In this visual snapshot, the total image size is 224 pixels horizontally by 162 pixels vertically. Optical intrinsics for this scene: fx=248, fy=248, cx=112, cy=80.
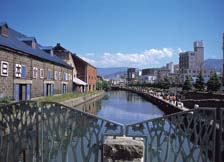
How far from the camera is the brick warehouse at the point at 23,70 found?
20.1 meters

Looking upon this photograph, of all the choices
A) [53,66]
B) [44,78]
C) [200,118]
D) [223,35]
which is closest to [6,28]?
[44,78]

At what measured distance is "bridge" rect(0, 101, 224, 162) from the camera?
440cm

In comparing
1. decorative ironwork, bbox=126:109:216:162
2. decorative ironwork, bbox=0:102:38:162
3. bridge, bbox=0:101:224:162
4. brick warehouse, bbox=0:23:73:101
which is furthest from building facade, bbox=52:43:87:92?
decorative ironwork, bbox=126:109:216:162

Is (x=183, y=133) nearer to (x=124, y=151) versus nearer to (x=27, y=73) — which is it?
(x=124, y=151)

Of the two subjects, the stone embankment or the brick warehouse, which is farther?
the brick warehouse

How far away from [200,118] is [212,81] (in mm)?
46034

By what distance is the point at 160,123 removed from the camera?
4.54 metres

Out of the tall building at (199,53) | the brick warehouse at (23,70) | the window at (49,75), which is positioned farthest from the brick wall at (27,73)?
the tall building at (199,53)

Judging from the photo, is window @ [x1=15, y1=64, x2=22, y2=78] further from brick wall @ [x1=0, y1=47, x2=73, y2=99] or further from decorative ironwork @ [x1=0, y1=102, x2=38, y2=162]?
decorative ironwork @ [x1=0, y1=102, x2=38, y2=162]

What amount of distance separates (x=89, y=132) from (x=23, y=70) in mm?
20726

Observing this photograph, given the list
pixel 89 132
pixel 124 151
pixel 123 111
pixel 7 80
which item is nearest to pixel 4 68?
pixel 7 80

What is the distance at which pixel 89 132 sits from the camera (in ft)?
14.5

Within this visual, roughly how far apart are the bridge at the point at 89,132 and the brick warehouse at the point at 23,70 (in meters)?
16.1

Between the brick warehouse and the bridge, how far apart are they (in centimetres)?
1614
